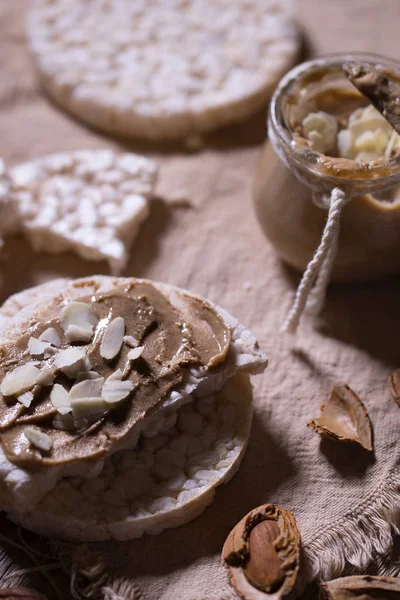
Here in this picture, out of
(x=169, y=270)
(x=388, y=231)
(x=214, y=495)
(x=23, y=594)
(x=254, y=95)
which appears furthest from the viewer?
(x=254, y=95)

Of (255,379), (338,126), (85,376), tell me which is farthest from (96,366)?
(338,126)

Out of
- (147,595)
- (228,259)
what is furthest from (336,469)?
(228,259)

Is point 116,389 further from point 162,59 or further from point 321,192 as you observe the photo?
point 162,59

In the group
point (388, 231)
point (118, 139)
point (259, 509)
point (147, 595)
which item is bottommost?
point (147, 595)

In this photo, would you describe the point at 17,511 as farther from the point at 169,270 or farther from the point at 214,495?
the point at 169,270

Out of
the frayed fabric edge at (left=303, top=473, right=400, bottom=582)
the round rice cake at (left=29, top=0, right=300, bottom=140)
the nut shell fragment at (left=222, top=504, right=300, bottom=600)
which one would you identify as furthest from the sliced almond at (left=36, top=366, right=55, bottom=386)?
the round rice cake at (left=29, top=0, right=300, bottom=140)

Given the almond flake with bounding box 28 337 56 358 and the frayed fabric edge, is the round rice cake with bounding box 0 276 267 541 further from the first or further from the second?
the frayed fabric edge
